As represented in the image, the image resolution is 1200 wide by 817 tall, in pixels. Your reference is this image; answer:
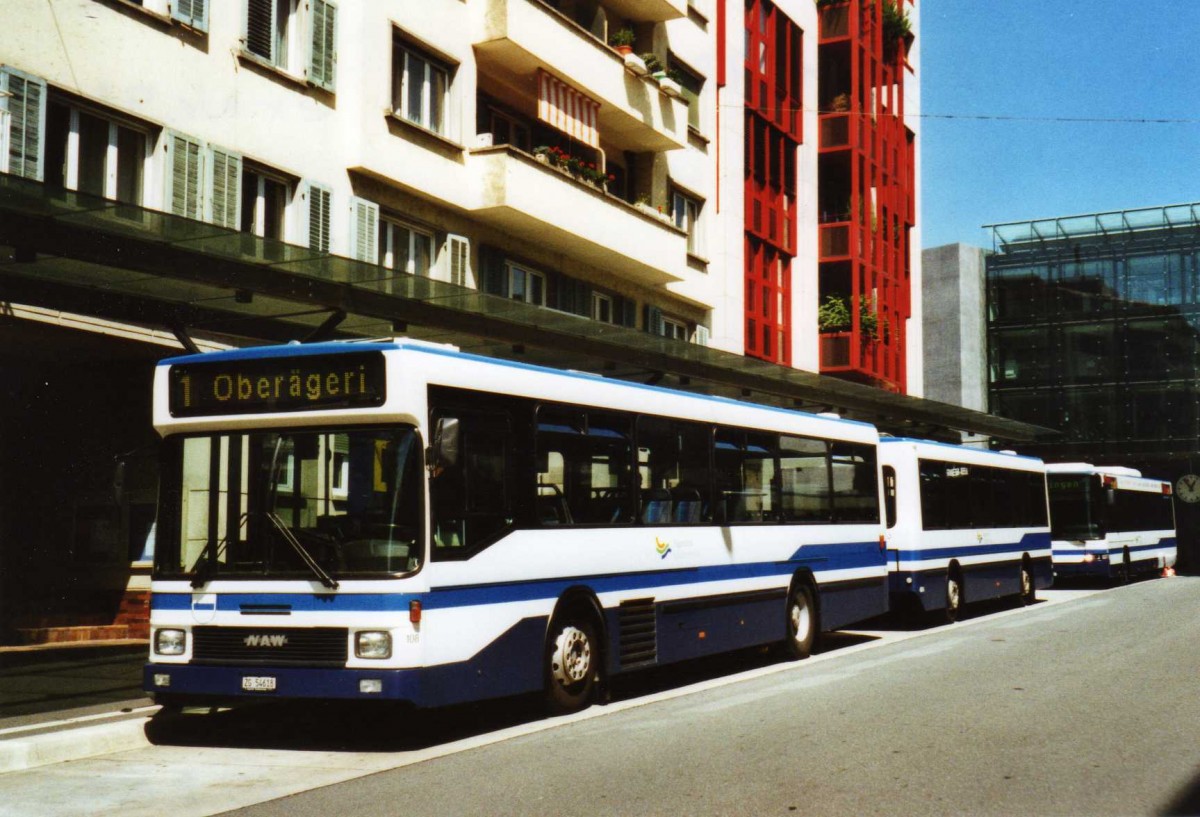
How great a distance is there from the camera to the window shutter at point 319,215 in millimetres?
19281

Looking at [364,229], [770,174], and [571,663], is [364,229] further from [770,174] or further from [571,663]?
[770,174]

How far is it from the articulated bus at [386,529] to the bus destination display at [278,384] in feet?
0.05

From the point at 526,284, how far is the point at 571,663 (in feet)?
46.9

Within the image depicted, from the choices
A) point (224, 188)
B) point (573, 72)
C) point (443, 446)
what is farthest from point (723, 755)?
point (573, 72)

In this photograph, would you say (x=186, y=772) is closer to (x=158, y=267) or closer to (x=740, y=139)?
(x=158, y=267)

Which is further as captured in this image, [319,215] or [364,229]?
[364,229]

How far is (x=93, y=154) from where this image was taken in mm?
16391

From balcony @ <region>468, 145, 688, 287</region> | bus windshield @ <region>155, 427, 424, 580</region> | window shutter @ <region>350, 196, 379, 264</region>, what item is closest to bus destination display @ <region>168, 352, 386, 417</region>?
bus windshield @ <region>155, 427, 424, 580</region>

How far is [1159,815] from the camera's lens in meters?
6.92

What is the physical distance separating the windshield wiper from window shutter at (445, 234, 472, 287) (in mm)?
12763

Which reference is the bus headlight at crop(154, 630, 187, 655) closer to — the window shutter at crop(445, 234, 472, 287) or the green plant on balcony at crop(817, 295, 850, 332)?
the window shutter at crop(445, 234, 472, 287)

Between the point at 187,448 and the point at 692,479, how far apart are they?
16.8 feet

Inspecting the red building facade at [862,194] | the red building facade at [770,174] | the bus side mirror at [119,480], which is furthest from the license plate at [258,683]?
the red building facade at [862,194]

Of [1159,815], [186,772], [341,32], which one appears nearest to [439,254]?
[341,32]
